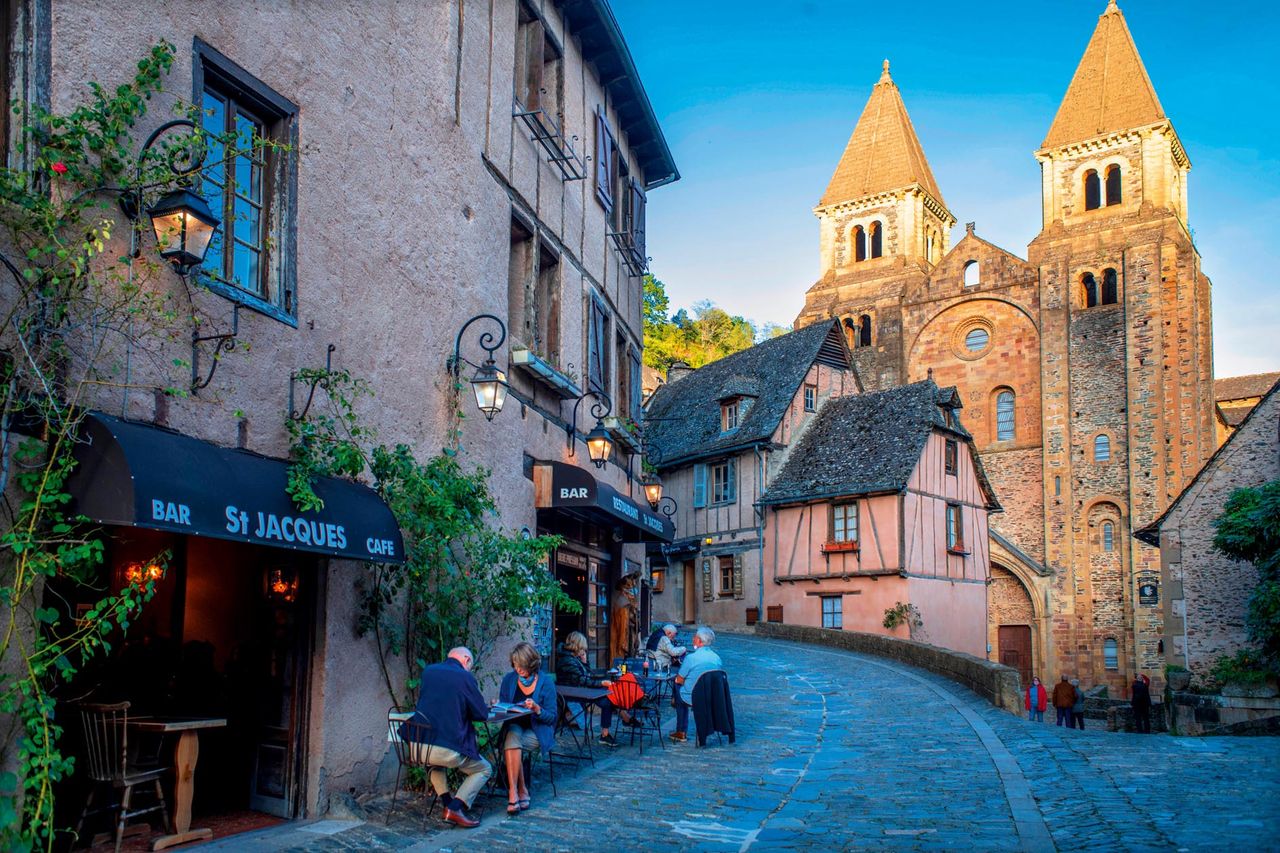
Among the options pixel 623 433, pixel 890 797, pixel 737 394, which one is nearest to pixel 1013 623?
pixel 737 394

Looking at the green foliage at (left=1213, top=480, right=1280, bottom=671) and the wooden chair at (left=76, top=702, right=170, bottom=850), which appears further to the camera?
the green foliage at (left=1213, top=480, right=1280, bottom=671)

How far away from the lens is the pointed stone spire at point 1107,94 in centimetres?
4700

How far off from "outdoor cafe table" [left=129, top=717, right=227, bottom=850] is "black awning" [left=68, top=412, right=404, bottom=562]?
4.10ft

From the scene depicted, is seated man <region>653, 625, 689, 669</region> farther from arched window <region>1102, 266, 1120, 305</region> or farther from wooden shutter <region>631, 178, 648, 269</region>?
arched window <region>1102, 266, 1120, 305</region>

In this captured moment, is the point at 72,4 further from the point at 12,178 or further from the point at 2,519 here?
the point at 2,519

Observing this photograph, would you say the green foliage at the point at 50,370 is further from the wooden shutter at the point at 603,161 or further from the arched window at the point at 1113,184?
the arched window at the point at 1113,184

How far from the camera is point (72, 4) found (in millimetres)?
5965

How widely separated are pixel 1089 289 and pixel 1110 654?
1386 cm

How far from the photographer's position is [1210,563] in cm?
2341

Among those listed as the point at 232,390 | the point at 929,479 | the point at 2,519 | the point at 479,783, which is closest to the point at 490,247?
the point at 232,390

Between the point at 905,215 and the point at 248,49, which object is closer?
the point at 248,49

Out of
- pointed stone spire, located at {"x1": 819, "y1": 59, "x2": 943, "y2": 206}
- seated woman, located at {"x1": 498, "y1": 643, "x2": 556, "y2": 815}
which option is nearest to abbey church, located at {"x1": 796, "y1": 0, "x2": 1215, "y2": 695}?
pointed stone spire, located at {"x1": 819, "y1": 59, "x2": 943, "y2": 206}

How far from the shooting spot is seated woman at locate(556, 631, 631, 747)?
1164 centimetres

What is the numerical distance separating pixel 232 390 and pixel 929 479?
24.8 metres
